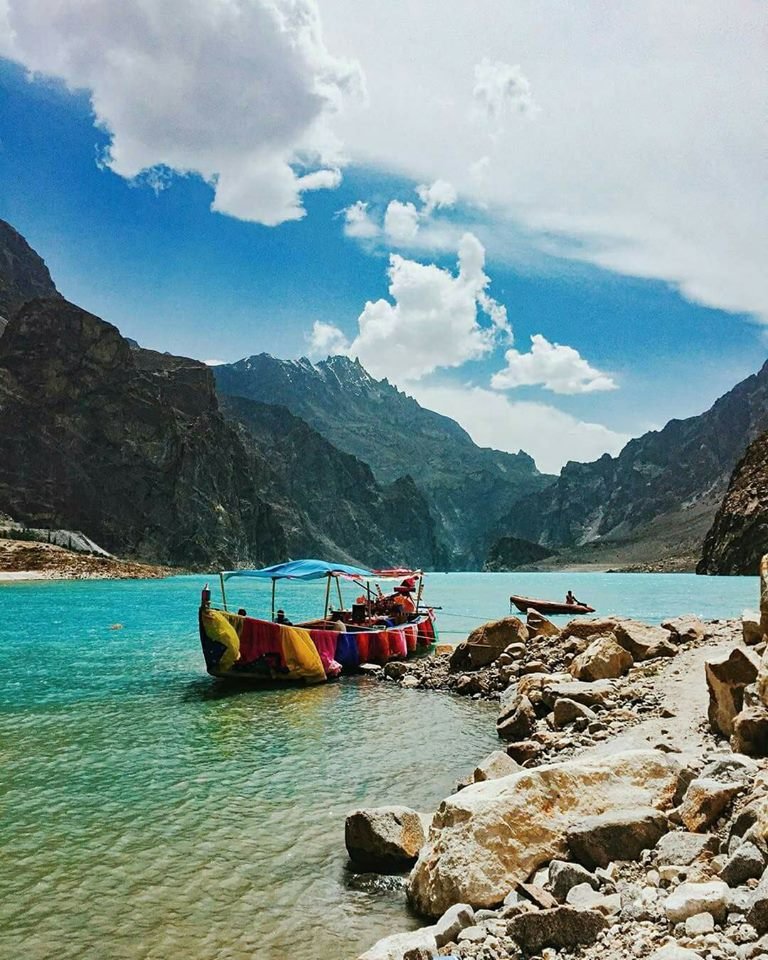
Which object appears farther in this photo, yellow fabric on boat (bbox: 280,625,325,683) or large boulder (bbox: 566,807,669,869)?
yellow fabric on boat (bbox: 280,625,325,683)

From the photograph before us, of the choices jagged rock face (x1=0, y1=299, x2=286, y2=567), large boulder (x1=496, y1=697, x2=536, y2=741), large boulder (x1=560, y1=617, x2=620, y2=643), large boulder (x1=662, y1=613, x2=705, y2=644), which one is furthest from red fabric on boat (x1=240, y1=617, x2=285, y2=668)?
jagged rock face (x1=0, y1=299, x2=286, y2=567)

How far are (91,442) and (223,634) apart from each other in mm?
173051

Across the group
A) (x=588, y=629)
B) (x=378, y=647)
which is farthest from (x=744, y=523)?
(x=378, y=647)

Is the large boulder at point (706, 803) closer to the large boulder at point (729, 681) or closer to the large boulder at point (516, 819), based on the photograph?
the large boulder at point (516, 819)

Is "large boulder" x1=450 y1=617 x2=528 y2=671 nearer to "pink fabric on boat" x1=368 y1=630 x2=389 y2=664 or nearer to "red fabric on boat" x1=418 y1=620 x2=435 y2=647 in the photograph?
"pink fabric on boat" x1=368 y1=630 x2=389 y2=664

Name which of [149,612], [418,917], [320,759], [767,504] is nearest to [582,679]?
[320,759]

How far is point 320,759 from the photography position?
1591 cm

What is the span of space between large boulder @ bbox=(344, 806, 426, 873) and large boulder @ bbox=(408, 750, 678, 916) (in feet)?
3.47

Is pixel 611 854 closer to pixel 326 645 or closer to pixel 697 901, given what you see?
pixel 697 901

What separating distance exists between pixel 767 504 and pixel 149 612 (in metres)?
143

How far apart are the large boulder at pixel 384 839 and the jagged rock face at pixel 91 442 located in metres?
174

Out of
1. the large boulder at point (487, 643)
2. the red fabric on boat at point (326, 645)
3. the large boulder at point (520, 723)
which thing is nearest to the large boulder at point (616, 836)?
the large boulder at point (520, 723)

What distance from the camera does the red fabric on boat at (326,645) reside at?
27562 mm

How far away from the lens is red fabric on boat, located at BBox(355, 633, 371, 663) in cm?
2977
